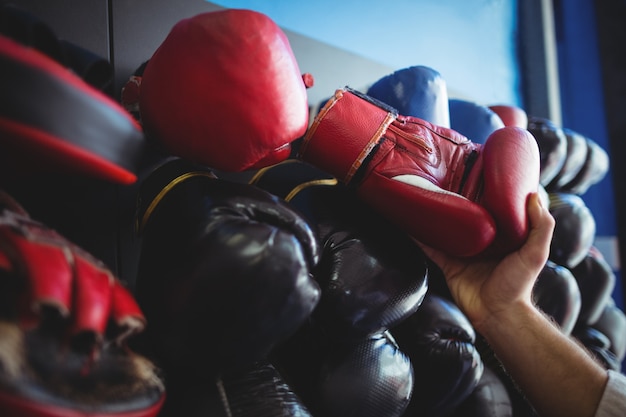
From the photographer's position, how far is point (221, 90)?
0.57 metres

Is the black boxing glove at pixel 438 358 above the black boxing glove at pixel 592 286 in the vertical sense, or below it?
above

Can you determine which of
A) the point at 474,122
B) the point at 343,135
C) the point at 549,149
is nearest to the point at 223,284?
the point at 343,135

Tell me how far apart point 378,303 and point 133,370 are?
363 millimetres

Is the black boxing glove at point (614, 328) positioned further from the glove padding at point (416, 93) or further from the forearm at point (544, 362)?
the glove padding at point (416, 93)

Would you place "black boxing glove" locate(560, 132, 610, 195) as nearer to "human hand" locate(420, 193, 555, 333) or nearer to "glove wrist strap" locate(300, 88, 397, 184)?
"human hand" locate(420, 193, 555, 333)

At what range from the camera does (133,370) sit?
473 millimetres

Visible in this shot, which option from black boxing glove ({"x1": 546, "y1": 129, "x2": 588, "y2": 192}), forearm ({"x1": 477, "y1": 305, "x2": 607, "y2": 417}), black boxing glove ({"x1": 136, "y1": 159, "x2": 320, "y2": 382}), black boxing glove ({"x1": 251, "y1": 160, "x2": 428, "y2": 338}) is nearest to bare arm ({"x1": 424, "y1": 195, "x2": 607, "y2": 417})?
forearm ({"x1": 477, "y1": 305, "x2": 607, "y2": 417})

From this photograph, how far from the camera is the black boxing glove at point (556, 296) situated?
1.27m

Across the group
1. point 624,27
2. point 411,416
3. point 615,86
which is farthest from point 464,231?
point 624,27

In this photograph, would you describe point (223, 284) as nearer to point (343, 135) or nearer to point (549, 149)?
point (343, 135)

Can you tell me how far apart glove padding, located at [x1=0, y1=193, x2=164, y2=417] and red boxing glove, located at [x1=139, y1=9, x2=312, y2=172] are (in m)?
0.22

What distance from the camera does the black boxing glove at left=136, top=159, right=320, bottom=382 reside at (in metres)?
0.49

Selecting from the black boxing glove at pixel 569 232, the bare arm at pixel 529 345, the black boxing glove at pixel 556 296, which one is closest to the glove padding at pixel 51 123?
the bare arm at pixel 529 345

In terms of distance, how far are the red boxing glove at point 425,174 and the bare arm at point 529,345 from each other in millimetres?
145
